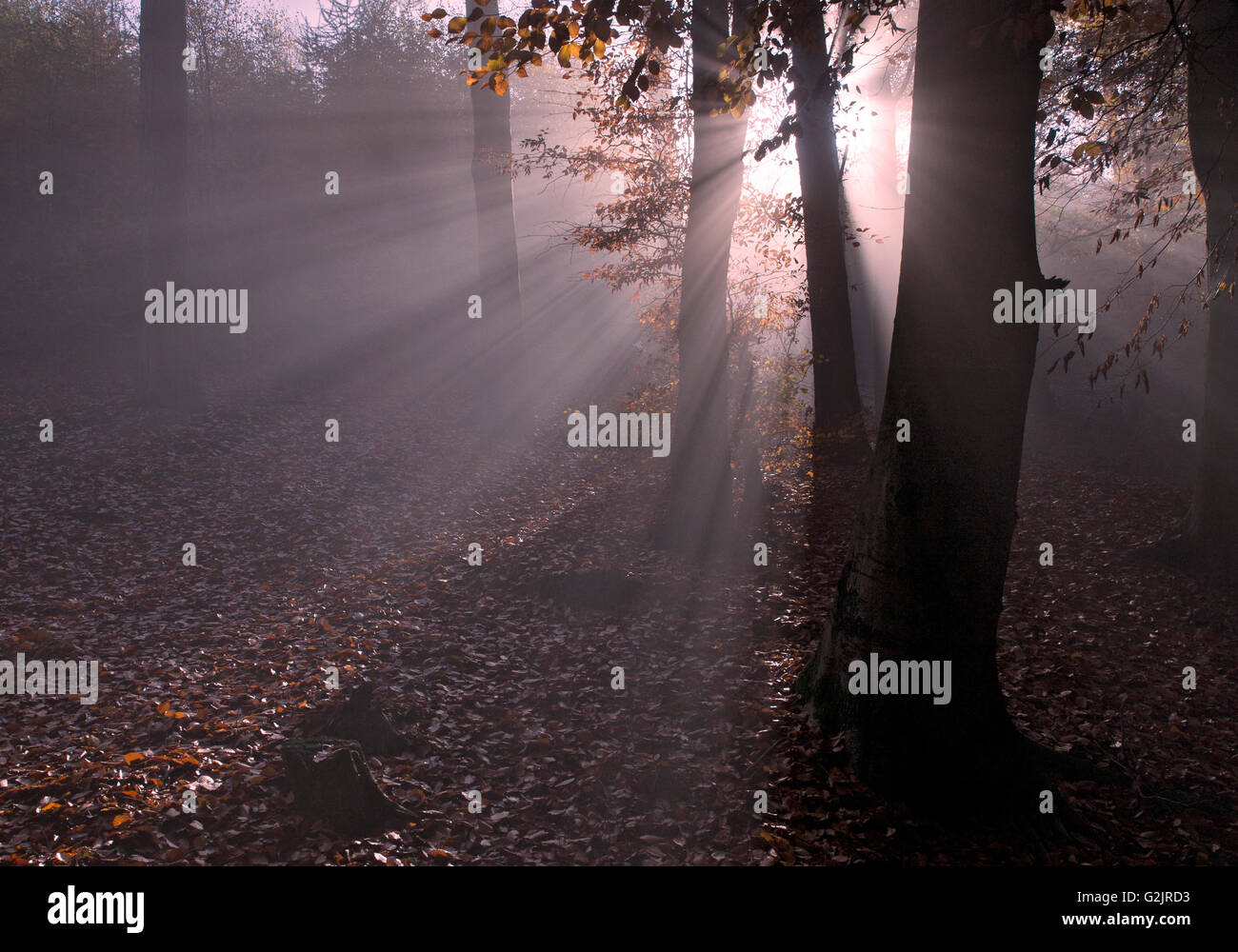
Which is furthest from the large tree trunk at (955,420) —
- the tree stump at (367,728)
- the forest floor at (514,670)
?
the tree stump at (367,728)

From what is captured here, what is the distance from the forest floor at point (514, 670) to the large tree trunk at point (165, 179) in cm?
221

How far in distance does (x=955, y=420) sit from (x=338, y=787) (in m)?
4.42

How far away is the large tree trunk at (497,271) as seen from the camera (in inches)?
670

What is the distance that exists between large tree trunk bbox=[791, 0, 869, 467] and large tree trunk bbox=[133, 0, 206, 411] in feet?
36.1

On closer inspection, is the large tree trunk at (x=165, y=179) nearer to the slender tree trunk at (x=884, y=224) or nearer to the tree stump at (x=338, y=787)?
the tree stump at (x=338, y=787)

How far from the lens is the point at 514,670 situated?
6801 millimetres

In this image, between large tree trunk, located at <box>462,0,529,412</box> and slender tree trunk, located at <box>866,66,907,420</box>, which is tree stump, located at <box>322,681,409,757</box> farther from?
slender tree trunk, located at <box>866,66,907,420</box>

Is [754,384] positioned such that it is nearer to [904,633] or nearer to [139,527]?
[904,633]

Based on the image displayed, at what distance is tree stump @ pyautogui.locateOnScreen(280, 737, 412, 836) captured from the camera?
4.59 m

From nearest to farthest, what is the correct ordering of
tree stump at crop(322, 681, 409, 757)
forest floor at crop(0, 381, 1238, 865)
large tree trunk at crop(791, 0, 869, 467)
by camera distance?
forest floor at crop(0, 381, 1238, 865) → tree stump at crop(322, 681, 409, 757) → large tree trunk at crop(791, 0, 869, 467)

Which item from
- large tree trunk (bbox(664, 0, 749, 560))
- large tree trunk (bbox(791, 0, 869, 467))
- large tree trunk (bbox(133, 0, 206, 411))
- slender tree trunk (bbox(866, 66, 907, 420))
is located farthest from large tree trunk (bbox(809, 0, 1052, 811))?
large tree trunk (bbox(133, 0, 206, 411))

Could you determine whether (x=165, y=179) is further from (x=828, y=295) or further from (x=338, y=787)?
(x=338, y=787)
